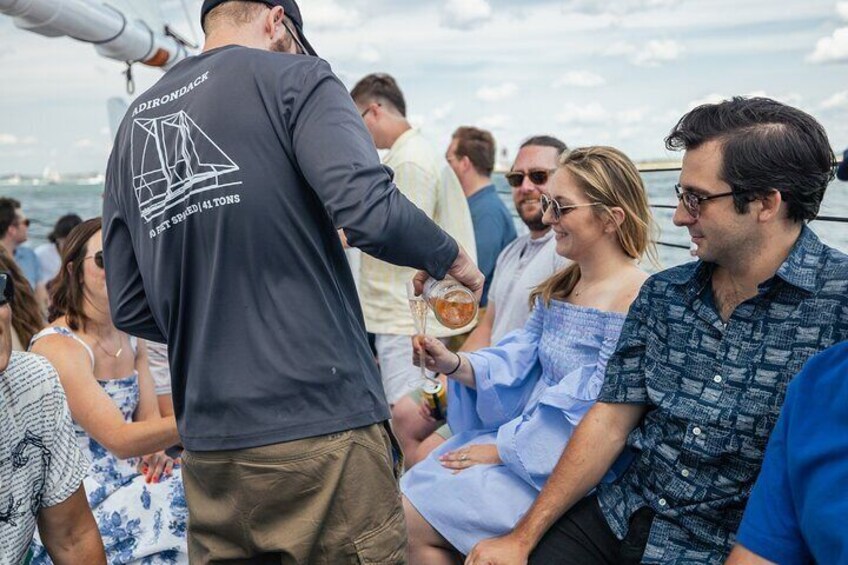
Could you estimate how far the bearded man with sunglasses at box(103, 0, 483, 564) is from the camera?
168 centimetres

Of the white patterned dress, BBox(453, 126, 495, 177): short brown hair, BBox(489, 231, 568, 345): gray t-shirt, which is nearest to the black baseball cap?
the white patterned dress

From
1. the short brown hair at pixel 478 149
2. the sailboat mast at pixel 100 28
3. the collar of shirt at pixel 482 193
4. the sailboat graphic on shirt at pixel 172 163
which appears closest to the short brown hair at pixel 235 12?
the sailboat graphic on shirt at pixel 172 163

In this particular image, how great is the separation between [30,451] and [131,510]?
799 millimetres

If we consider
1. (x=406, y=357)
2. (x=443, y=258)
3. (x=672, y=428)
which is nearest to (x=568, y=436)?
(x=672, y=428)

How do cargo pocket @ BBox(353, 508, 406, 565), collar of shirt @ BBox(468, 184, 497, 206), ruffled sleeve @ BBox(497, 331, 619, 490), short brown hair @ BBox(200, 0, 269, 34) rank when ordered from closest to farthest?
cargo pocket @ BBox(353, 508, 406, 565)
short brown hair @ BBox(200, 0, 269, 34)
ruffled sleeve @ BBox(497, 331, 619, 490)
collar of shirt @ BBox(468, 184, 497, 206)

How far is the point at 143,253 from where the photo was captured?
73.4 inches

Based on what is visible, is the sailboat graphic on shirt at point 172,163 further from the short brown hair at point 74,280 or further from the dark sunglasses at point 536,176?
the dark sunglasses at point 536,176

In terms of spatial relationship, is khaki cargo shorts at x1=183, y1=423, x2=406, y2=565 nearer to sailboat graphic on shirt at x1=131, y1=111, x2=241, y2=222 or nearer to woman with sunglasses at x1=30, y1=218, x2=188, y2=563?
sailboat graphic on shirt at x1=131, y1=111, x2=241, y2=222

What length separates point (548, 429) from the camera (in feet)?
7.86

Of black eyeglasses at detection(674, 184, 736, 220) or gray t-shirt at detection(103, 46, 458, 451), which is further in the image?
black eyeglasses at detection(674, 184, 736, 220)

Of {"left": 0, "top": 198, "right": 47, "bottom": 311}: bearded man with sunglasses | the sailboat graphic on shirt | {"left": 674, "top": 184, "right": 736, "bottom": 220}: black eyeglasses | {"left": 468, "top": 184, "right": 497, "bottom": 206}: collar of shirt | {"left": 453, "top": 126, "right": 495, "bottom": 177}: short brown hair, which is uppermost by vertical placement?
the sailboat graphic on shirt

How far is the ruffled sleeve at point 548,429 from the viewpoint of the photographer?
7.75ft

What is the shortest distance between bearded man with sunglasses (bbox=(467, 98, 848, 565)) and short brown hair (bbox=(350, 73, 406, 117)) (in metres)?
2.45

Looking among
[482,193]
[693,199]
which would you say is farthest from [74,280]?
[482,193]
